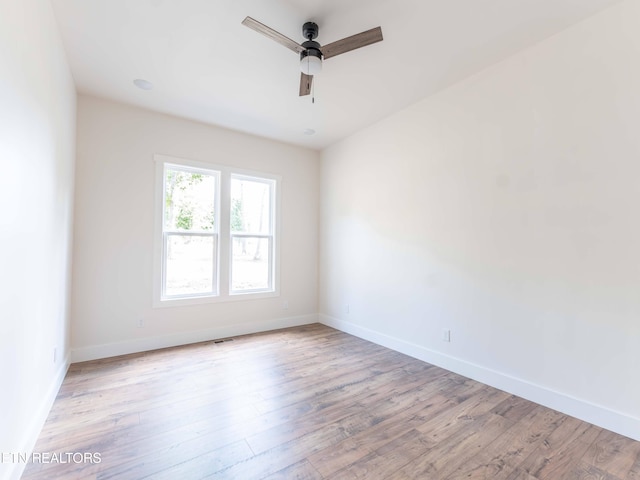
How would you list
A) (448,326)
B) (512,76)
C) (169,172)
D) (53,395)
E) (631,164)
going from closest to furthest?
(631,164)
(53,395)
(512,76)
(448,326)
(169,172)

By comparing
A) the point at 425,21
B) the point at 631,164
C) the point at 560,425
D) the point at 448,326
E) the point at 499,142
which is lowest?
the point at 560,425

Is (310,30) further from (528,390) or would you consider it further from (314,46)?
(528,390)

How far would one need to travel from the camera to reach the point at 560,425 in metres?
2.17

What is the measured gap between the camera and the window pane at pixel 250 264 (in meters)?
4.43

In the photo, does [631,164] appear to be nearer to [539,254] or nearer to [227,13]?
[539,254]

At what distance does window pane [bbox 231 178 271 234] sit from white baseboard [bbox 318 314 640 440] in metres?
2.38

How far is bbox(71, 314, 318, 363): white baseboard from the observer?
3.33m

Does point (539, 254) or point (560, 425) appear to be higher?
point (539, 254)

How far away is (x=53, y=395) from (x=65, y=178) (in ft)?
6.16

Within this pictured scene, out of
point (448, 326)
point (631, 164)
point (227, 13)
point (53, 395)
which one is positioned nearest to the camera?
point (631, 164)

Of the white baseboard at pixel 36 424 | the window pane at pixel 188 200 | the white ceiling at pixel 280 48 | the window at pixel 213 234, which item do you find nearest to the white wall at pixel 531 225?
the white ceiling at pixel 280 48

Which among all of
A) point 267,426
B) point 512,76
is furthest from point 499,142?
point 267,426

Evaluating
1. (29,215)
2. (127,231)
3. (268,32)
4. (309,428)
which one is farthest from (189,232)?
(309,428)

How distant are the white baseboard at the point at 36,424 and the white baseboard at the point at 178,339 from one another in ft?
→ 1.68
